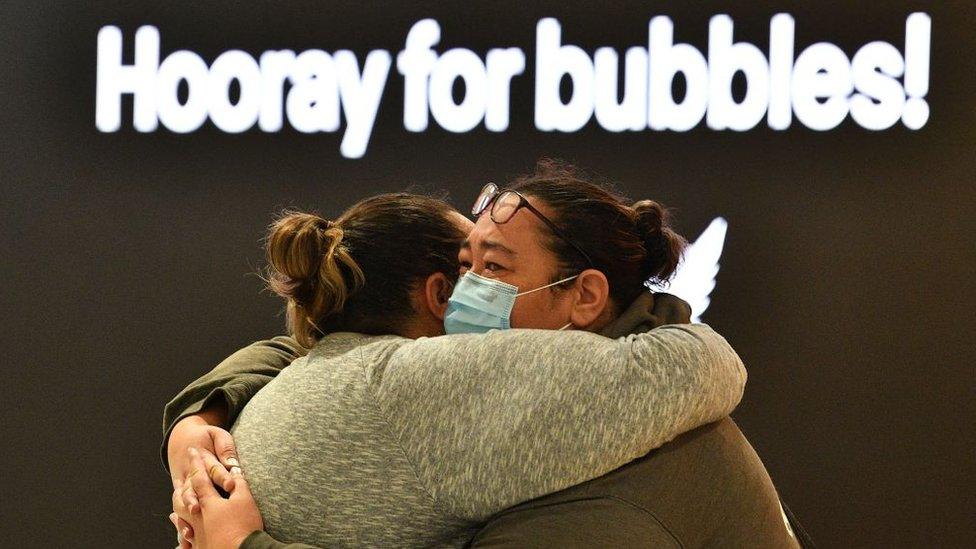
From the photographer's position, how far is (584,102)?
4227mm

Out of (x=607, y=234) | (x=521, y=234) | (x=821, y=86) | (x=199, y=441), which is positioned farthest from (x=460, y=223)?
(x=821, y=86)

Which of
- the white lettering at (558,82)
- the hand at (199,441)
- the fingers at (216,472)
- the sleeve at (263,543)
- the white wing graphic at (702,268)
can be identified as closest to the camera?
the sleeve at (263,543)

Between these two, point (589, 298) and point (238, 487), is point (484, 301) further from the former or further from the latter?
point (238, 487)

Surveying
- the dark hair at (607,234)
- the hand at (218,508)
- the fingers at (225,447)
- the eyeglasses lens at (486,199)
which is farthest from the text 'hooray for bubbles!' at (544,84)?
the hand at (218,508)

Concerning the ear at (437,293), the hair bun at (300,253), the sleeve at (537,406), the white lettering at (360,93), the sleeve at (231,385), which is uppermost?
the white lettering at (360,93)

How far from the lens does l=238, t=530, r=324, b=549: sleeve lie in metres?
1.70

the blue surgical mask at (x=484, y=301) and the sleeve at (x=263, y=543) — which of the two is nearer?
the sleeve at (x=263, y=543)

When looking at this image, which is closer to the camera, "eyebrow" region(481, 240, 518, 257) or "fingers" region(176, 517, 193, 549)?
"fingers" region(176, 517, 193, 549)

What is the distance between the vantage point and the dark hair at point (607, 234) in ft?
6.74

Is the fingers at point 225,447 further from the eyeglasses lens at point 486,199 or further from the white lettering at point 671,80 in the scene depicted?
the white lettering at point 671,80

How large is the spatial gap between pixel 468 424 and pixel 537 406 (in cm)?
10

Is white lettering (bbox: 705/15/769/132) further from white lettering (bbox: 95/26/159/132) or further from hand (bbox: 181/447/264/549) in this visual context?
hand (bbox: 181/447/264/549)

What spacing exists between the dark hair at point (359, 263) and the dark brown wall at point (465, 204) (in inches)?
85.4

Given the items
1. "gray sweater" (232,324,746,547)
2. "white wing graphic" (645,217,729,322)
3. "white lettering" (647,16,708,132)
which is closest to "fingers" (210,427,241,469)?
"gray sweater" (232,324,746,547)
